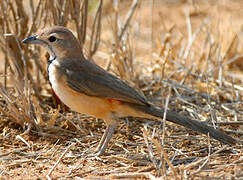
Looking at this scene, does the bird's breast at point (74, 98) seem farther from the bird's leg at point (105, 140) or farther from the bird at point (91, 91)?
the bird's leg at point (105, 140)

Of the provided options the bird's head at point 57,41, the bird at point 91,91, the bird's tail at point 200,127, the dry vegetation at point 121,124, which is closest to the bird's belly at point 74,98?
the bird at point 91,91

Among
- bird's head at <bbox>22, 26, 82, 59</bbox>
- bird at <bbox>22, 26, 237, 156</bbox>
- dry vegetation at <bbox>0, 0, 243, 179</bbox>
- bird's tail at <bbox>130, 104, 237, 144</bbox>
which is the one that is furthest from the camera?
bird's head at <bbox>22, 26, 82, 59</bbox>

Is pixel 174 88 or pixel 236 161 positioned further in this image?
pixel 174 88

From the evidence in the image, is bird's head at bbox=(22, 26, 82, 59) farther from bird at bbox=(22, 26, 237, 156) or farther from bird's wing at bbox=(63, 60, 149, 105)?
bird's wing at bbox=(63, 60, 149, 105)

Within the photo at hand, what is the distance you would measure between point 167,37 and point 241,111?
1975mm

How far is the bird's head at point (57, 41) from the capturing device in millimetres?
4328

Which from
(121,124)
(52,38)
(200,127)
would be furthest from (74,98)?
(200,127)

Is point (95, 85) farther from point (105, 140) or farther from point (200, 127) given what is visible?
point (200, 127)

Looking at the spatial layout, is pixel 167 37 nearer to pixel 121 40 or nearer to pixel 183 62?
pixel 183 62

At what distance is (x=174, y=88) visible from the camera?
5.64 meters

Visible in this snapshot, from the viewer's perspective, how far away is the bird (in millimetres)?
4191

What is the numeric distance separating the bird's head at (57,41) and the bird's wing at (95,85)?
5.7 inches

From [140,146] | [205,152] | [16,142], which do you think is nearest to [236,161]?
[205,152]

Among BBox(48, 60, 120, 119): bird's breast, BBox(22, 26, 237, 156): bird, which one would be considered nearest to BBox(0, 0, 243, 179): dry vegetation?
BBox(22, 26, 237, 156): bird
